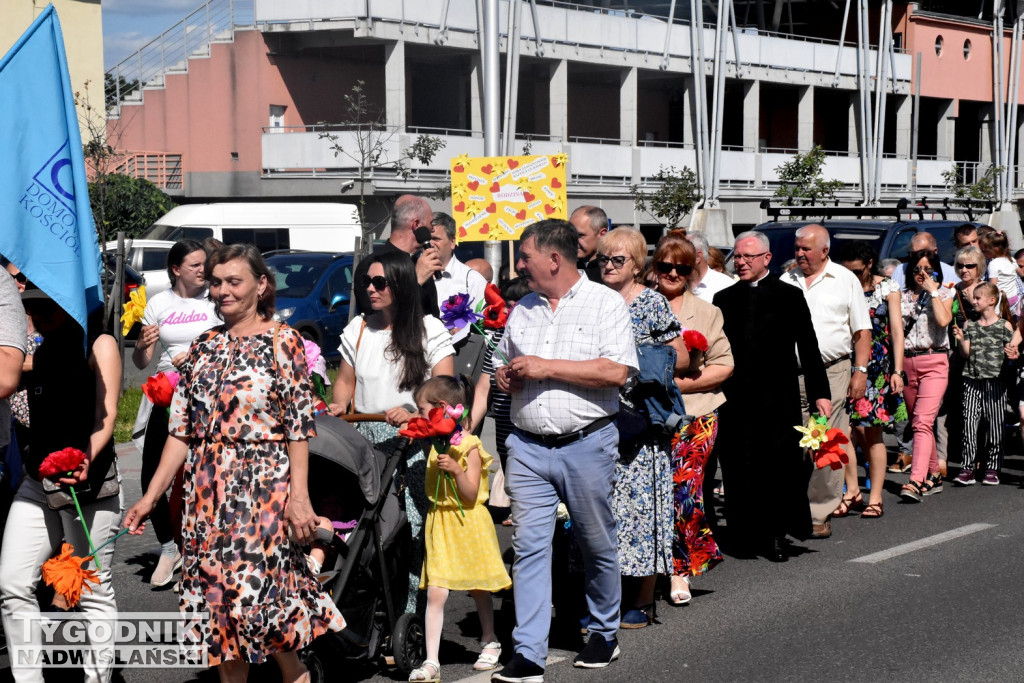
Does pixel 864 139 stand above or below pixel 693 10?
below

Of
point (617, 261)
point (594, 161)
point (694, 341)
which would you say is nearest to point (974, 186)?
point (594, 161)

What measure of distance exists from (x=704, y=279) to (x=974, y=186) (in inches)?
1526

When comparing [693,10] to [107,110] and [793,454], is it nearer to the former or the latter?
[107,110]

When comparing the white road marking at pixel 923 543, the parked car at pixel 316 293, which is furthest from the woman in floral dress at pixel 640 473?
the parked car at pixel 316 293

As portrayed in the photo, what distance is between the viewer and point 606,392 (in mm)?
5945

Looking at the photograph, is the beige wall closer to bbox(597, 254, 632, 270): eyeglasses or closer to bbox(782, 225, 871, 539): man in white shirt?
bbox(782, 225, 871, 539): man in white shirt

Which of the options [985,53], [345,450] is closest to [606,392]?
[345,450]

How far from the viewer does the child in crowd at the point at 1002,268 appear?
41.0ft

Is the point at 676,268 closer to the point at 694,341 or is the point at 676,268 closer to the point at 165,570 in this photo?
the point at 694,341

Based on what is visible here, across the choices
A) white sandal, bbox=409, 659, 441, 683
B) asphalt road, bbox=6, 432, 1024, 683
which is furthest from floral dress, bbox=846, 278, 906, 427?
white sandal, bbox=409, 659, 441, 683

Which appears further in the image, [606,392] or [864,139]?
[864,139]

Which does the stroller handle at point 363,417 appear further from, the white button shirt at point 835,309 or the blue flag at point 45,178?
the white button shirt at point 835,309

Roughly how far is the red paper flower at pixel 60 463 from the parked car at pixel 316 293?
1352cm

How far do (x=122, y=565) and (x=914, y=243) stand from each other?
6.69 m
